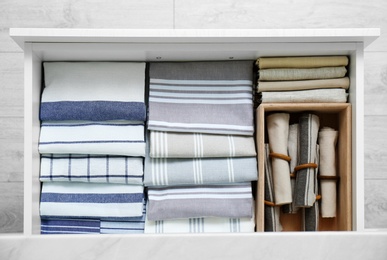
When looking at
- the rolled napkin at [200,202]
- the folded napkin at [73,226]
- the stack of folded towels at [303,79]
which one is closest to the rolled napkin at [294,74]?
the stack of folded towels at [303,79]

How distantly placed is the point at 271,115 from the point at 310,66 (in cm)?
14

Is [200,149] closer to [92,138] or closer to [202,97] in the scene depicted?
[202,97]

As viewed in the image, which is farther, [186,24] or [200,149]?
Answer: [186,24]

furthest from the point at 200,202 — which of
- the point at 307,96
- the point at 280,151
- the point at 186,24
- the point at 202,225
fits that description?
the point at 186,24

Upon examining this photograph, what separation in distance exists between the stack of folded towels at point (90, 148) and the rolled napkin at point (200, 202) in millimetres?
41

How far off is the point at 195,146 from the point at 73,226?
0.33 meters

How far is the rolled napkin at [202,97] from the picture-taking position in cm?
93

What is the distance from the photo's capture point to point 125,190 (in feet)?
3.05

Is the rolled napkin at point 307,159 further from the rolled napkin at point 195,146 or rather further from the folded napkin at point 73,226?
the folded napkin at point 73,226

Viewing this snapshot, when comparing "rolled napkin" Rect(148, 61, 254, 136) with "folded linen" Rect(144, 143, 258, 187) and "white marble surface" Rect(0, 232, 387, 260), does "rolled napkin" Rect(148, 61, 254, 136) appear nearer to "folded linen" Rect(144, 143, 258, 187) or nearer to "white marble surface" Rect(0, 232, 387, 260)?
"folded linen" Rect(144, 143, 258, 187)

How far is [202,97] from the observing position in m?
0.96

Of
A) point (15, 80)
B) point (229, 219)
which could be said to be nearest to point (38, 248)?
point (229, 219)

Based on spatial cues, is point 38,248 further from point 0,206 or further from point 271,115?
point 271,115

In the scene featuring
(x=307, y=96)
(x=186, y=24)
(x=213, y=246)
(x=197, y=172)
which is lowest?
(x=213, y=246)
